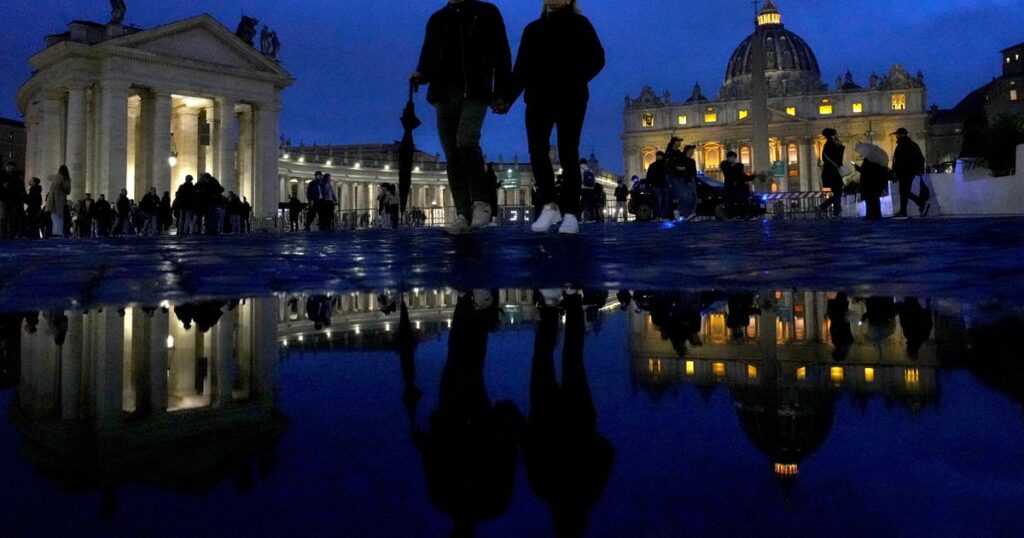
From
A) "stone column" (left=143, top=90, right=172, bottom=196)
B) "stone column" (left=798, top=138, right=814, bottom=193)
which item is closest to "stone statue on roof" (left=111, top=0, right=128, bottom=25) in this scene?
"stone column" (left=143, top=90, right=172, bottom=196)

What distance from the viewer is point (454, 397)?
4.48 feet

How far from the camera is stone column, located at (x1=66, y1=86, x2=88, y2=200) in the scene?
34.2 metres

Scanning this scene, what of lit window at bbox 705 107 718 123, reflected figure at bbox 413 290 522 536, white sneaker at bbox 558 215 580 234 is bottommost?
reflected figure at bbox 413 290 522 536

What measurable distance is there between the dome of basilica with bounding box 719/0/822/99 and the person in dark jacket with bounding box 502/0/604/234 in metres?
98.8

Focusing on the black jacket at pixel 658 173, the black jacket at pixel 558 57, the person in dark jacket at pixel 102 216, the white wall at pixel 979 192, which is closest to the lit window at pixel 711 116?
the white wall at pixel 979 192

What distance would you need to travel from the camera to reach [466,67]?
603 centimetres

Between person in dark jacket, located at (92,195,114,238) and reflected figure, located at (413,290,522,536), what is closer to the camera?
reflected figure, located at (413,290,522,536)

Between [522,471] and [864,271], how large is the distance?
3.06 m

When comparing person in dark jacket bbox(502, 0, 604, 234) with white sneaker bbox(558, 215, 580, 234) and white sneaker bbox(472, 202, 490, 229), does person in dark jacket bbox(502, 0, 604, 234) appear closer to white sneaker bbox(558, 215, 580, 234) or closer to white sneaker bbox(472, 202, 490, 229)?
Result: white sneaker bbox(558, 215, 580, 234)

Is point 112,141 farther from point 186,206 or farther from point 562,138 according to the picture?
point 562,138

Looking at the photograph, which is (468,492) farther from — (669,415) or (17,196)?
(17,196)

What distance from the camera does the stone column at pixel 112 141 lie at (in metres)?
33.6

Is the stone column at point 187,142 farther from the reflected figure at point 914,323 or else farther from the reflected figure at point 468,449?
the reflected figure at point 468,449

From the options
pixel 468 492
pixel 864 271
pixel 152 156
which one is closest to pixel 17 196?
pixel 152 156
